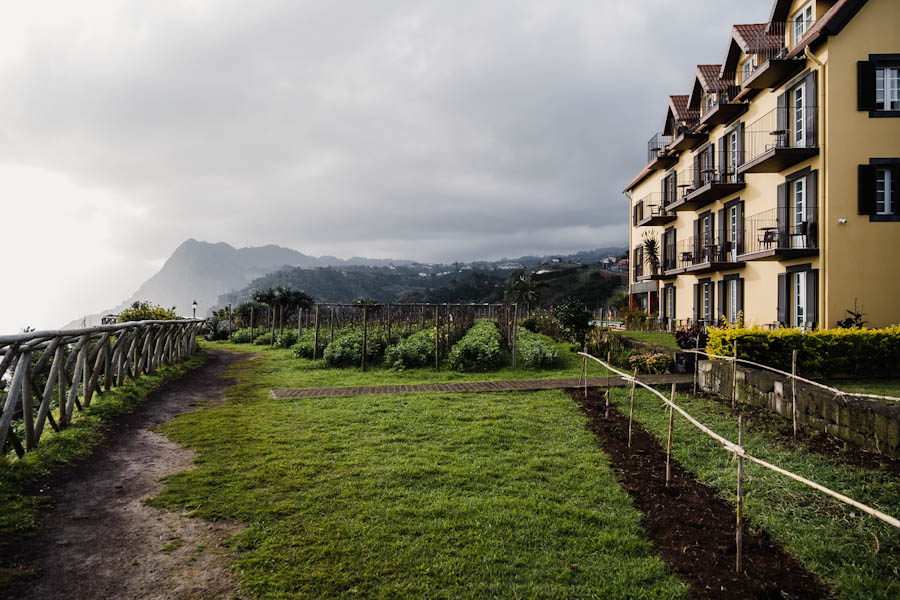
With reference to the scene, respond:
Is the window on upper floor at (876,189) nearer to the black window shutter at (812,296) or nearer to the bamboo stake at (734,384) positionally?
the black window shutter at (812,296)

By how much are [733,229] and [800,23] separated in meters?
7.26

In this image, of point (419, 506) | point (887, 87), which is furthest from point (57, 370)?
point (887, 87)

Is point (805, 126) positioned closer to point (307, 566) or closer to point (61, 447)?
point (307, 566)

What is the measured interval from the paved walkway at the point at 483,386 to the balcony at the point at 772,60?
34.4 ft

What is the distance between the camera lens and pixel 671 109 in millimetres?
26125

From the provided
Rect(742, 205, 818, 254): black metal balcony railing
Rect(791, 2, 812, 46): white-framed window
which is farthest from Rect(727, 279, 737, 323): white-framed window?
Rect(791, 2, 812, 46): white-framed window

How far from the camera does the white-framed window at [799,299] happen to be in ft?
51.8

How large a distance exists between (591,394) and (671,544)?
6.17 metres

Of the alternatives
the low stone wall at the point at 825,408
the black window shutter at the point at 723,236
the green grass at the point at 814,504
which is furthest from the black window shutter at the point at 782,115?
the green grass at the point at 814,504

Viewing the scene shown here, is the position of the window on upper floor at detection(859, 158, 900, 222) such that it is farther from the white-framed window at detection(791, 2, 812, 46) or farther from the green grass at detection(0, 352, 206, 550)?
the green grass at detection(0, 352, 206, 550)

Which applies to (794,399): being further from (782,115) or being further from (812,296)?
(782,115)

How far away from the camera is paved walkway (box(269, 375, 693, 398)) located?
35.3ft

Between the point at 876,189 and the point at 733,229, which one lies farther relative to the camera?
the point at 733,229

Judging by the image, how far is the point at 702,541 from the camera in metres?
4.17
